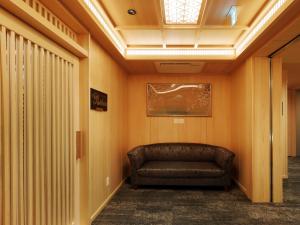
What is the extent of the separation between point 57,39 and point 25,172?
1.21m

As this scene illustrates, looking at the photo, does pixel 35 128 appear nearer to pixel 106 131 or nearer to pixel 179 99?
pixel 106 131

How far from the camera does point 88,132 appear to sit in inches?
108

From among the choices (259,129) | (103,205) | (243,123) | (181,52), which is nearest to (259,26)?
(181,52)

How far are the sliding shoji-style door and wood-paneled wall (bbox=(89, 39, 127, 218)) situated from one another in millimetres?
412

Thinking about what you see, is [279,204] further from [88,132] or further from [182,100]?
[88,132]

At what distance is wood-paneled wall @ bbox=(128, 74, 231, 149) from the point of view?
5.24 m

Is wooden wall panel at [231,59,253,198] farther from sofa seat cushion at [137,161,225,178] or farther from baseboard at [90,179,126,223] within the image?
baseboard at [90,179,126,223]

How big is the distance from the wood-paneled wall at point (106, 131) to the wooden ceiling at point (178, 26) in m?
0.52

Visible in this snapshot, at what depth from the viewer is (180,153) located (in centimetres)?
495

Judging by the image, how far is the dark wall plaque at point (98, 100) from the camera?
2934 mm

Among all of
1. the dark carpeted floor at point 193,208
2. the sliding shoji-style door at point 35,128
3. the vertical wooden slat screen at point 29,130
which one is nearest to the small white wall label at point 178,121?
the dark carpeted floor at point 193,208

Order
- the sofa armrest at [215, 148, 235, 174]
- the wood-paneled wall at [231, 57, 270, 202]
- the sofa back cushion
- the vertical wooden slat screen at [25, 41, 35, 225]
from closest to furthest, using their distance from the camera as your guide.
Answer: the vertical wooden slat screen at [25, 41, 35, 225] → the wood-paneled wall at [231, 57, 270, 202] → the sofa armrest at [215, 148, 235, 174] → the sofa back cushion

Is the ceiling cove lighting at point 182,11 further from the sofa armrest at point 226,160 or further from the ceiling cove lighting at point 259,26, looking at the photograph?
the sofa armrest at point 226,160

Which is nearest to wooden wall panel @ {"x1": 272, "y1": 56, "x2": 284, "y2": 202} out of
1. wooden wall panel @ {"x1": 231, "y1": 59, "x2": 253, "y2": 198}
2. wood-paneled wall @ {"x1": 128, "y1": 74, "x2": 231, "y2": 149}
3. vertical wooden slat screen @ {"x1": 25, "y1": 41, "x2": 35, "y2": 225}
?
wooden wall panel @ {"x1": 231, "y1": 59, "x2": 253, "y2": 198}
